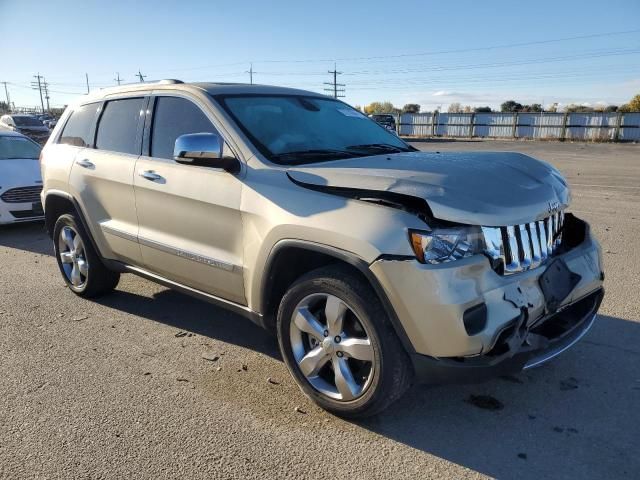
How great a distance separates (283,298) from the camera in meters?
3.17

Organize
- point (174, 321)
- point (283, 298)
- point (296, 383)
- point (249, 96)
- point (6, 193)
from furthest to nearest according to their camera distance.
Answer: point (6, 193), point (174, 321), point (249, 96), point (296, 383), point (283, 298)

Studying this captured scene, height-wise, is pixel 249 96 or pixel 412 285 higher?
pixel 249 96

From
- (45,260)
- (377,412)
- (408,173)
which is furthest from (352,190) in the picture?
(45,260)

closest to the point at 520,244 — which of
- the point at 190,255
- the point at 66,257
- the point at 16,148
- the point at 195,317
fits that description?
the point at 190,255

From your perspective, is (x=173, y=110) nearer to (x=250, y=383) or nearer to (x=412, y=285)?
(x=250, y=383)

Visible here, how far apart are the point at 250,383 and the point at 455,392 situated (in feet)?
4.24

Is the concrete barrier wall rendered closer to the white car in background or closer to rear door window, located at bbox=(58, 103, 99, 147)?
the white car in background

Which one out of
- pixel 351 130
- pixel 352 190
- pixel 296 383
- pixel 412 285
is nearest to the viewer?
pixel 412 285

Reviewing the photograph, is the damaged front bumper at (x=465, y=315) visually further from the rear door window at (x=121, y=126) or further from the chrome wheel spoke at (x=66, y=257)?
the chrome wheel spoke at (x=66, y=257)

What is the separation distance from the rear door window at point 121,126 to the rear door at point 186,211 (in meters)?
0.21

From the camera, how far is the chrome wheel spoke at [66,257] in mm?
5219

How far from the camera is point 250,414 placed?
3.14 metres

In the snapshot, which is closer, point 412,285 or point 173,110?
point 412,285

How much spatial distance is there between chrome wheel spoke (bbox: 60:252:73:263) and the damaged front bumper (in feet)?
12.0
